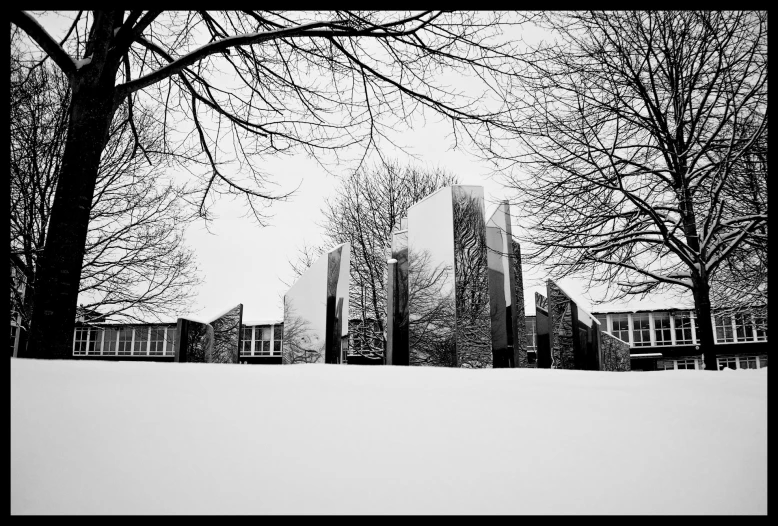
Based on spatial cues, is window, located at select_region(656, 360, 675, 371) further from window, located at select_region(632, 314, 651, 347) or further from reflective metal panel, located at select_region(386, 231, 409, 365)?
reflective metal panel, located at select_region(386, 231, 409, 365)

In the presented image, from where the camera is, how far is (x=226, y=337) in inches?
376

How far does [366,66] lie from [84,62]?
2869 millimetres

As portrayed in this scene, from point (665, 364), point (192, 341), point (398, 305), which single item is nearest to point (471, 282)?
point (398, 305)

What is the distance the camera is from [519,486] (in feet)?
6.26

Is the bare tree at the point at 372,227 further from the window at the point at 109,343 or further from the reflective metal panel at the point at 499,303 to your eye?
the window at the point at 109,343

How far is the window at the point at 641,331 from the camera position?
38.0 m

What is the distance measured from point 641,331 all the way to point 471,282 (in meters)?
36.2


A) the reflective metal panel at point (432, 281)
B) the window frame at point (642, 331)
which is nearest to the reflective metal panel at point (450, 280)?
the reflective metal panel at point (432, 281)

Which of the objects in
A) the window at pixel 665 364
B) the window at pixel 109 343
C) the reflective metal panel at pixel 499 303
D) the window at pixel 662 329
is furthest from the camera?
the window at pixel 109 343

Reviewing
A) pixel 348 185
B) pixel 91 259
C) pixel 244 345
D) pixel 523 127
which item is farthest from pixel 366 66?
pixel 244 345

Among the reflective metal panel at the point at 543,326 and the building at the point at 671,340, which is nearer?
the reflective metal panel at the point at 543,326

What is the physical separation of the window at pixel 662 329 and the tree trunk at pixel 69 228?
129 ft

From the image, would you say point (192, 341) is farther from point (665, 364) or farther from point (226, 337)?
point (665, 364)

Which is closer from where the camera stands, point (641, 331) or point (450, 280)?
point (450, 280)
